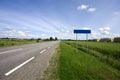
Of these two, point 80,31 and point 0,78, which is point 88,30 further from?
point 0,78

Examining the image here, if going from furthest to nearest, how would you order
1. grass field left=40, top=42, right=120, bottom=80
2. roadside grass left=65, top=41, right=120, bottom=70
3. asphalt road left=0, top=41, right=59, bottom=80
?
roadside grass left=65, top=41, right=120, bottom=70, grass field left=40, top=42, right=120, bottom=80, asphalt road left=0, top=41, right=59, bottom=80

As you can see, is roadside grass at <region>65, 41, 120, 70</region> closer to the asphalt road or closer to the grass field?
the grass field

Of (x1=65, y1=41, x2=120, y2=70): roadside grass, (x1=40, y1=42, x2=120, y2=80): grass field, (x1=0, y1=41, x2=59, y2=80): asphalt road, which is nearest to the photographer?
(x1=0, y1=41, x2=59, y2=80): asphalt road

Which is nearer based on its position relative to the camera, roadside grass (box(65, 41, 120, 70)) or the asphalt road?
the asphalt road

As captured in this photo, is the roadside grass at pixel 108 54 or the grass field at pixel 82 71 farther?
the roadside grass at pixel 108 54

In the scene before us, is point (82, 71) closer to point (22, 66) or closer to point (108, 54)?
point (22, 66)

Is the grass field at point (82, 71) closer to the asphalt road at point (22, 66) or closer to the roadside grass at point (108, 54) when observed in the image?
the asphalt road at point (22, 66)

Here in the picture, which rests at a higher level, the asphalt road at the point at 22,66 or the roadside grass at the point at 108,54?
the asphalt road at the point at 22,66

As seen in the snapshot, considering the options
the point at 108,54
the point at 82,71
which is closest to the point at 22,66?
the point at 82,71

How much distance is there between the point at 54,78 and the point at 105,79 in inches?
92.9

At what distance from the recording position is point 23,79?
15.9ft

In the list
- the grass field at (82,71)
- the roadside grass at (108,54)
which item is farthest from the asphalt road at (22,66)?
the roadside grass at (108,54)

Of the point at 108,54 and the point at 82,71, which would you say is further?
the point at 108,54

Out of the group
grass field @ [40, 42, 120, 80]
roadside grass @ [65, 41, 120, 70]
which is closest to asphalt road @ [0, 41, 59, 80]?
grass field @ [40, 42, 120, 80]
